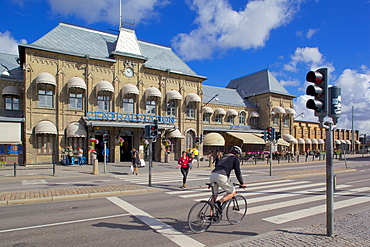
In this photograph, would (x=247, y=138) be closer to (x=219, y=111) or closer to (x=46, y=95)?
(x=219, y=111)

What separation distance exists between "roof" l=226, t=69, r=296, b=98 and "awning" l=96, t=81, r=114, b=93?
25160 millimetres

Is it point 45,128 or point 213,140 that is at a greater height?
point 45,128

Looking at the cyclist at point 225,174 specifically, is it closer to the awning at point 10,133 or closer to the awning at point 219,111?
the awning at point 10,133

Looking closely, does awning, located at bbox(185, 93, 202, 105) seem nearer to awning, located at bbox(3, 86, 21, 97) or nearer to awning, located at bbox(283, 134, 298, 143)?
awning, located at bbox(3, 86, 21, 97)

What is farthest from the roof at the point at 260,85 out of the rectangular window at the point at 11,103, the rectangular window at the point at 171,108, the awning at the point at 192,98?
the rectangular window at the point at 11,103

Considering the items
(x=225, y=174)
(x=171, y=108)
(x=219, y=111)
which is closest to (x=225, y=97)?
(x=219, y=111)

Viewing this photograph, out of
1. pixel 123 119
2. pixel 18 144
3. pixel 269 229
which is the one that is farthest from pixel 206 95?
pixel 269 229

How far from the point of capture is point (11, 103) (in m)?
23.6

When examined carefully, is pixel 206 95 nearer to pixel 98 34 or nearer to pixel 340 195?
pixel 98 34

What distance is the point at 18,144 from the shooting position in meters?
22.6

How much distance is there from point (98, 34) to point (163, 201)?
2568cm

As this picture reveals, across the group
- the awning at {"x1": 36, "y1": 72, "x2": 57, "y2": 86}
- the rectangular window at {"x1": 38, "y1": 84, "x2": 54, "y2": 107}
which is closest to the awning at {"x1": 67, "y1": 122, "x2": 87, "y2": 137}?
the rectangular window at {"x1": 38, "y1": 84, "x2": 54, "y2": 107}

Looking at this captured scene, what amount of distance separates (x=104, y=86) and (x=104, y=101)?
1.79m

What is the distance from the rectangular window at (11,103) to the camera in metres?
23.4
